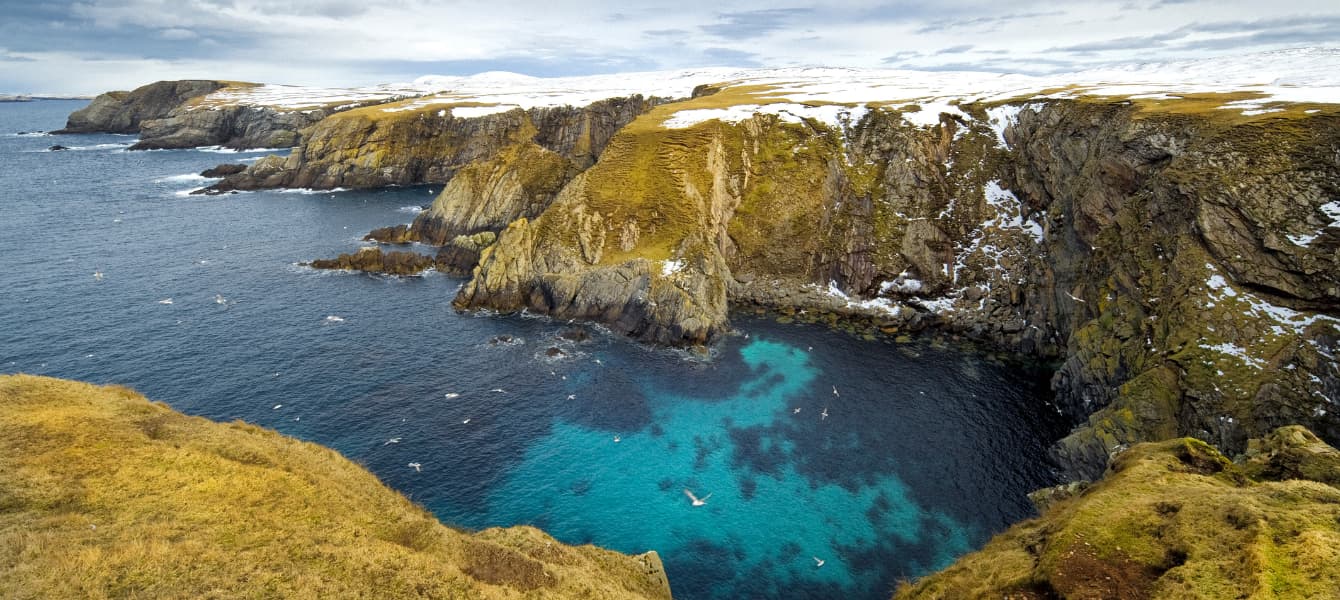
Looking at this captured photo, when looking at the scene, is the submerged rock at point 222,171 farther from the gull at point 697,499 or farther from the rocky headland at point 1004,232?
the gull at point 697,499

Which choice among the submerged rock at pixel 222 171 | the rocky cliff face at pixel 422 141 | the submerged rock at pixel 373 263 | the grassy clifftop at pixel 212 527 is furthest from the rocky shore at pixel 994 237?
the submerged rock at pixel 222 171

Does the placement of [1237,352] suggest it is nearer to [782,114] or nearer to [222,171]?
[782,114]

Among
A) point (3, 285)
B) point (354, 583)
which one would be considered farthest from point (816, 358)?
point (3, 285)

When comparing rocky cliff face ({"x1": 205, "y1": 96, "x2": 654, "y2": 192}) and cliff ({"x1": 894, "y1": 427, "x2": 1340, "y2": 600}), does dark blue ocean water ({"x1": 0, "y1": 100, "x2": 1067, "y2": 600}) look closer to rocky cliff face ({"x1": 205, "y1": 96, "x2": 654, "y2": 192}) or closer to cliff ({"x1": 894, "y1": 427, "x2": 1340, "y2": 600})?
cliff ({"x1": 894, "y1": 427, "x2": 1340, "y2": 600})

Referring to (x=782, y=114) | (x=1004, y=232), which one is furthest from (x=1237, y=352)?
(x=782, y=114)

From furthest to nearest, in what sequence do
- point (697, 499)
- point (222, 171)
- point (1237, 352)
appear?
point (222, 171), point (697, 499), point (1237, 352)

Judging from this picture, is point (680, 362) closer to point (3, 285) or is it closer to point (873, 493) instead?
point (873, 493)

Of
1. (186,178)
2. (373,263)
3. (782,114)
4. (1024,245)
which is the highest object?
(782,114)
